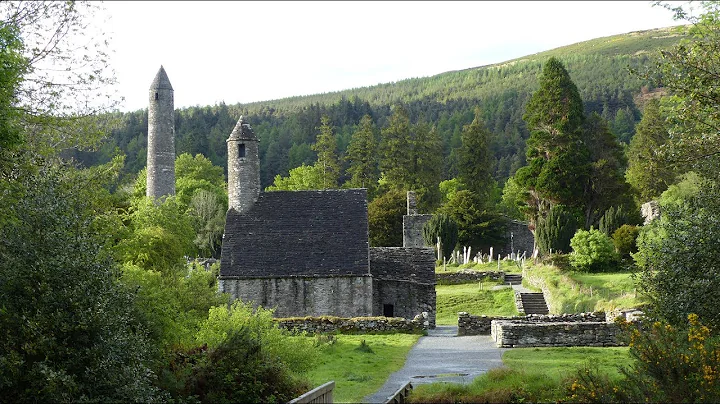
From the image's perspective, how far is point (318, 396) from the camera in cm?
1445

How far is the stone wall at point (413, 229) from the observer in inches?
2429

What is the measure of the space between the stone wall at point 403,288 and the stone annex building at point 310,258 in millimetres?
46

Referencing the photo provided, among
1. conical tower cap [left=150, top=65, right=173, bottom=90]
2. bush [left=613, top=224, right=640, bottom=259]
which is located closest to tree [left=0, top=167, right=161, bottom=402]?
bush [left=613, top=224, right=640, bottom=259]

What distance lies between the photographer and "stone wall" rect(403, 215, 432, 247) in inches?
2429

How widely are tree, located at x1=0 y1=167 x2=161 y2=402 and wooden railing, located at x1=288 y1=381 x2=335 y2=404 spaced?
109 inches

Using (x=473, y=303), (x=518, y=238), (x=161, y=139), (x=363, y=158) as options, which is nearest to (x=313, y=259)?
(x=473, y=303)

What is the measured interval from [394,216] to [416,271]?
26.7 m

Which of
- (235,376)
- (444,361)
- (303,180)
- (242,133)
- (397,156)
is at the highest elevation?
(397,156)

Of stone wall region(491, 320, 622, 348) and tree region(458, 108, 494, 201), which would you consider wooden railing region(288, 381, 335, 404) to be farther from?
tree region(458, 108, 494, 201)

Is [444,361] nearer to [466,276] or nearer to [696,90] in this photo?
[696,90]

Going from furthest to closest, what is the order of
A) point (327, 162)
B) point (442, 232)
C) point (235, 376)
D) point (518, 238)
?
1. point (327, 162)
2. point (518, 238)
3. point (442, 232)
4. point (235, 376)

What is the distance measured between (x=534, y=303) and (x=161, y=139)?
2645cm

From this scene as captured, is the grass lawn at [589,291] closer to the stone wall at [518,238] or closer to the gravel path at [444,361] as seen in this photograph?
the gravel path at [444,361]

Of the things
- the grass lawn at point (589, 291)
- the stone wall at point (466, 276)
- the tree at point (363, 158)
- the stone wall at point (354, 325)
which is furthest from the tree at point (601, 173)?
the stone wall at point (354, 325)
